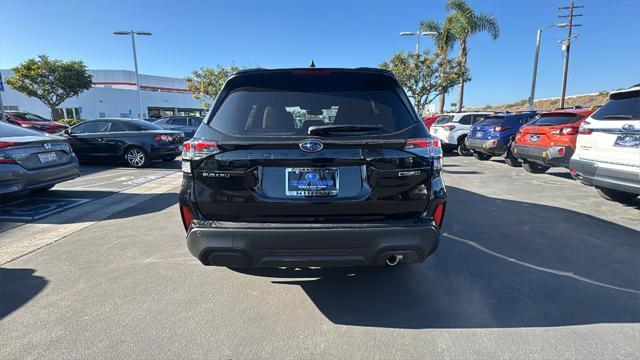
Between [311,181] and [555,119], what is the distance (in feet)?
26.3

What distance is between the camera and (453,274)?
3318 millimetres

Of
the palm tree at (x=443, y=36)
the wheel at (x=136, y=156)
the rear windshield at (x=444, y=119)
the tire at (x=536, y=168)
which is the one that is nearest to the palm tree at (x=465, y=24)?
the palm tree at (x=443, y=36)

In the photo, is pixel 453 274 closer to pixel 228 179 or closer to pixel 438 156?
pixel 438 156

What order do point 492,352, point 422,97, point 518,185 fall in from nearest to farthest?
point 492,352 → point 518,185 → point 422,97

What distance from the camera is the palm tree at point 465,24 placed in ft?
86.6

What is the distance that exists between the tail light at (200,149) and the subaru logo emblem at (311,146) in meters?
0.60

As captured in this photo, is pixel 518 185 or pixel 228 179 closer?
pixel 228 179

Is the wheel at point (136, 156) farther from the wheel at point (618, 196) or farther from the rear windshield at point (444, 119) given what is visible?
the rear windshield at point (444, 119)

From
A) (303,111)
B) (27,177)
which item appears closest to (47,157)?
(27,177)

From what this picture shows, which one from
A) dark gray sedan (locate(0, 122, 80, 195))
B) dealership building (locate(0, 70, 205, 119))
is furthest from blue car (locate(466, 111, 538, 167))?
dealership building (locate(0, 70, 205, 119))

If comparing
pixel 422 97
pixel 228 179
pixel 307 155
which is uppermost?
pixel 422 97

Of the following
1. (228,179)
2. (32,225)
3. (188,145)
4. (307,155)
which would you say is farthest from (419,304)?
(32,225)

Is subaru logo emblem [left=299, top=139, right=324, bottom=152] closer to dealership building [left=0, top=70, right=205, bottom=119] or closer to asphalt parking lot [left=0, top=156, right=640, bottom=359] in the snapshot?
asphalt parking lot [left=0, top=156, right=640, bottom=359]

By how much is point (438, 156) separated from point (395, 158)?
1.20 ft
